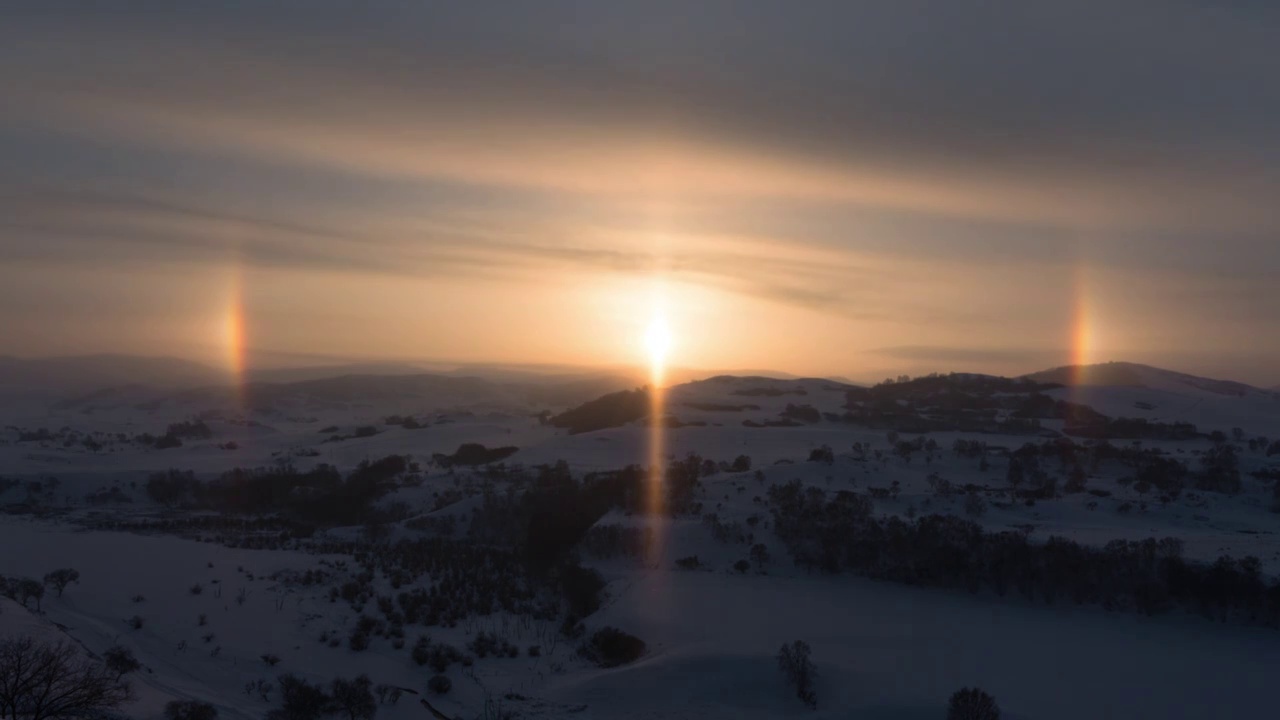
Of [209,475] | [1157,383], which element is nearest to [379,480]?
[209,475]

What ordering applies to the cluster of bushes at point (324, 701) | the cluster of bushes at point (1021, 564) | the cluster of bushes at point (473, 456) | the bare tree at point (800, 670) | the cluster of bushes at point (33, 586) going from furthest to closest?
the cluster of bushes at point (473, 456) < the cluster of bushes at point (1021, 564) < the cluster of bushes at point (33, 586) < the bare tree at point (800, 670) < the cluster of bushes at point (324, 701)

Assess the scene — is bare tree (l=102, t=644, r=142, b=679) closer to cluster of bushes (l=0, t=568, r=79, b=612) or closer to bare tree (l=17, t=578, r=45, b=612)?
cluster of bushes (l=0, t=568, r=79, b=612)

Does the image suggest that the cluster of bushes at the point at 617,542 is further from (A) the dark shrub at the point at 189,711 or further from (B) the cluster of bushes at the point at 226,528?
(A) the dark shrub at the point at 189,711

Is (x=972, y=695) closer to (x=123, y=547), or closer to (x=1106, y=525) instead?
(x=1106, y=525)

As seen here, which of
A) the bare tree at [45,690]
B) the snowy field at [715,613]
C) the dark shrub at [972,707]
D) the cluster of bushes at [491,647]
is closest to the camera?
the bare tree at [45,690]

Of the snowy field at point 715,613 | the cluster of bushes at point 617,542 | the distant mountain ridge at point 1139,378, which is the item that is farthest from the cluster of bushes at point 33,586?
the distant mountain ridge at point 1139,378

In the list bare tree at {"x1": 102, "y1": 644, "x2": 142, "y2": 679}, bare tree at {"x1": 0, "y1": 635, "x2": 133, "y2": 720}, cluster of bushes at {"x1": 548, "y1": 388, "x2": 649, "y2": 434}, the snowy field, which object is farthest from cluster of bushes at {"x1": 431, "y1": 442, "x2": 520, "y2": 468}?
bare tree at {"x1": 0, "y1": 635, "x2": 133, "y2": 720}

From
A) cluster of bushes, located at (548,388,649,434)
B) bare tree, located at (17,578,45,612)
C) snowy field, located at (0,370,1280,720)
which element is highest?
cluster of bushes, located at (548,388,649,434)
